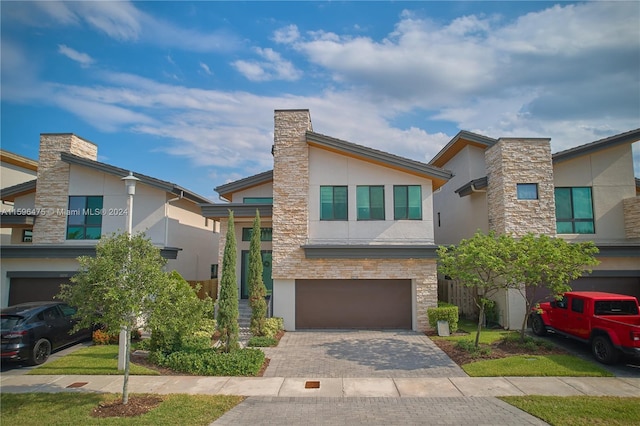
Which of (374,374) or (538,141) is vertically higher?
(538,141)

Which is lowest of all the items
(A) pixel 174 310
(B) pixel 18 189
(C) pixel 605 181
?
(A) pixel 174 310

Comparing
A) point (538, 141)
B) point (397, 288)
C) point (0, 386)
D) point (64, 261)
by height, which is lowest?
point (0, 386)

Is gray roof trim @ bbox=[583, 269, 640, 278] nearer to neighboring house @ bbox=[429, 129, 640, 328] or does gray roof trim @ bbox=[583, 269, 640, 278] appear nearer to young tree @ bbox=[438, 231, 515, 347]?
neighboring house @ bbox=[429, 129, 640, 328]

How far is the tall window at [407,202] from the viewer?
53.3ft

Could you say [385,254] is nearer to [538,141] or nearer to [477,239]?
[477,239]

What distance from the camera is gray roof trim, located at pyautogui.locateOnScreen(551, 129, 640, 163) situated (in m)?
16.6

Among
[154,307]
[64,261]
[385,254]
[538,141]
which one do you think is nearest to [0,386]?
[154,307]

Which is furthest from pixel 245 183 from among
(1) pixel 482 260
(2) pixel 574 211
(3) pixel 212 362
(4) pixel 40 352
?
(2) pixel 574 211

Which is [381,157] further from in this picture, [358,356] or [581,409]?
[581,409]

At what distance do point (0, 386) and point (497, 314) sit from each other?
16975 millimetres

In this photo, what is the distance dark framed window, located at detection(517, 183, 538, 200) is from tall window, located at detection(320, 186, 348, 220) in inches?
288

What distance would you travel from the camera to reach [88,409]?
799cm

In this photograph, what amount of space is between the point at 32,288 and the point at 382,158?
1624cm

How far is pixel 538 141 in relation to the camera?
16.2 m
